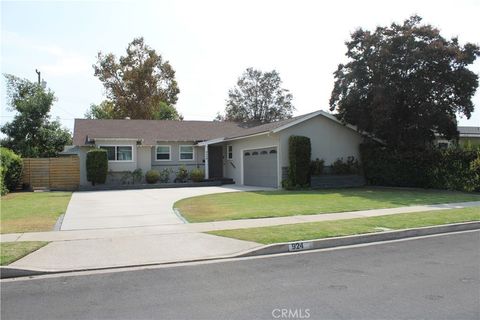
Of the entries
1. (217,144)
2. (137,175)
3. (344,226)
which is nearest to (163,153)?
(137,175)

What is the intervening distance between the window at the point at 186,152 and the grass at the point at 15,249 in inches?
908

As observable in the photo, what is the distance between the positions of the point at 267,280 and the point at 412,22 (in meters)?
21.2

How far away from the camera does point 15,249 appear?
884 cm

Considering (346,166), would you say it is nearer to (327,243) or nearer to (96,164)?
(96,164)

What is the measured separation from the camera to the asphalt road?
5254 mm

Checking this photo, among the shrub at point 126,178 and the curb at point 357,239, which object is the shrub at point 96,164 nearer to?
the shrub at point 126,178

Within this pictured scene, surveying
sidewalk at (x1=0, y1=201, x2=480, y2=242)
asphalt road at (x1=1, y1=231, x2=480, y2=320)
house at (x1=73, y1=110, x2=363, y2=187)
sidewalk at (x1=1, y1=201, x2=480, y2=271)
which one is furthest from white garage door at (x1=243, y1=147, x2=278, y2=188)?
asphalt road at (x1=1, y1=231, x2=480, y2=320)

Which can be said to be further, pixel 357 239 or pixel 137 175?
pixel 137 175

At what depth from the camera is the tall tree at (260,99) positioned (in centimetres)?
5844

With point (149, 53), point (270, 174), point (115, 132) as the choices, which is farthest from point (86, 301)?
point (149, 53)

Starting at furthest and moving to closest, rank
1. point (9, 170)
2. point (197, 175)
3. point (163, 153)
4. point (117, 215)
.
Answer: point (163, 153), point (197, 175), point (9, 170), point (117, 215)

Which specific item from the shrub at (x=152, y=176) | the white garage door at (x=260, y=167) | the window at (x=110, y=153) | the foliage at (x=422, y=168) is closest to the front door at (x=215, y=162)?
the white garage door at (x=260, y=167)

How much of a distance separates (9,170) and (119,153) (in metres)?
6.85

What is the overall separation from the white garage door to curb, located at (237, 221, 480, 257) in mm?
14215
